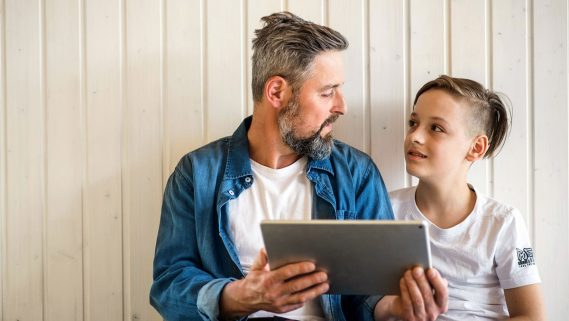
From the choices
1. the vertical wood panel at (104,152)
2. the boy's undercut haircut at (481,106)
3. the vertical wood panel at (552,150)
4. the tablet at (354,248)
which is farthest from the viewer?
the vertical wood panel at (104,152)

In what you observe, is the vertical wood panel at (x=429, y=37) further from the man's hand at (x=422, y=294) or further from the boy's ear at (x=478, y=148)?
the man's hand at (x=422, y=294)

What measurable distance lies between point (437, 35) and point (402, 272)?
81 centimetres

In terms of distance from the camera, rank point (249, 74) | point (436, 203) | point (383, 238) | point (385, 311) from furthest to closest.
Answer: point (249, 74) → point (436, 203) → point (385, 311) → point (383, 238)

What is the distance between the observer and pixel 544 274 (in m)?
1.61

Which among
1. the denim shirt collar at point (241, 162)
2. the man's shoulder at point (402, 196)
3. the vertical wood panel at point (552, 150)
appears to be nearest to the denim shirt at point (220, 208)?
the denim shirt collar at point (241, 162)

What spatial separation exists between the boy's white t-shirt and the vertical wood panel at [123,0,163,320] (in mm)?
815

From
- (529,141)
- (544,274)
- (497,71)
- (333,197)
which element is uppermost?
(497,71)

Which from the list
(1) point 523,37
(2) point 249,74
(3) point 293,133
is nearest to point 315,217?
(3) point 293,133

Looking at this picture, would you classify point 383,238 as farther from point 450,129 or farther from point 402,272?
point 450,129

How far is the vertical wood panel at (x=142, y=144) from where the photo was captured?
1.69m

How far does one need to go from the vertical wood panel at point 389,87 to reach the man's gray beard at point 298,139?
27 centimetres

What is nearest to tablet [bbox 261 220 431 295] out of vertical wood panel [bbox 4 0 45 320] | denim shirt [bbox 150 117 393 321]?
denim shirt [bbox 150 117 393 321]

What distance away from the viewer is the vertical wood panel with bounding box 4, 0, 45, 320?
1736 mm

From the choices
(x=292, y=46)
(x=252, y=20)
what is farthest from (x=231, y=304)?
(x=252, y=20)
